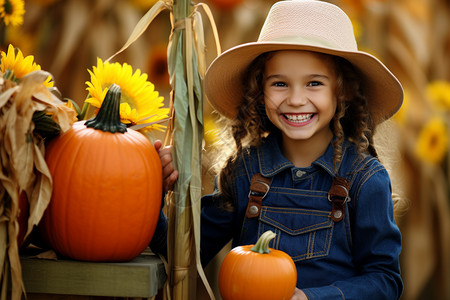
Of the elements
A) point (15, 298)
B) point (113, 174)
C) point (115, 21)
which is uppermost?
point (115, 21)

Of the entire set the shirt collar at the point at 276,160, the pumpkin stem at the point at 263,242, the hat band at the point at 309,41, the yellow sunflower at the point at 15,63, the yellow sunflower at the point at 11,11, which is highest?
the yellow sunflower at the point at 11,11

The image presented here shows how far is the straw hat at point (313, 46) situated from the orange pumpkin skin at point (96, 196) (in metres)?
0.44

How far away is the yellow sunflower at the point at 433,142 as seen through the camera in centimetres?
303

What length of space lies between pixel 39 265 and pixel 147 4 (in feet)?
6.32

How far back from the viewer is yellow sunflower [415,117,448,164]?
3027mm

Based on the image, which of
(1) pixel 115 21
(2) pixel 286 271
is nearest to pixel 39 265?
(2) pixel 286 271

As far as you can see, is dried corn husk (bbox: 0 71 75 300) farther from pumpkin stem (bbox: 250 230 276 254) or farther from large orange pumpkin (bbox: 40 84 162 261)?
pumpkin stem (bbox: 250 230 276 254)

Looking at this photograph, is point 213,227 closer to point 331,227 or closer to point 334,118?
point 331,227

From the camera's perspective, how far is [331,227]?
1470mm

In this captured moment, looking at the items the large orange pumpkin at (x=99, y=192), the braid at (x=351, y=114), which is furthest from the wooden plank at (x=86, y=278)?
the braid at (x=351, y=114)

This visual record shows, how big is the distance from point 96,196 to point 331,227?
23.5 inches

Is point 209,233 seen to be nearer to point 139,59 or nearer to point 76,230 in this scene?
point 76,230

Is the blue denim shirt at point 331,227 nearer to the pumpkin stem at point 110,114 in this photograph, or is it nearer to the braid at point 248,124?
the braid at point 248,124

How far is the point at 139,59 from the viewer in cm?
270
